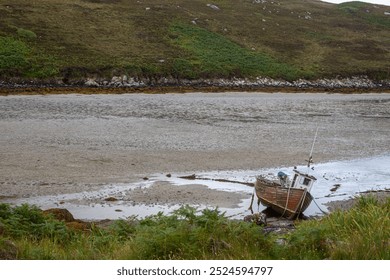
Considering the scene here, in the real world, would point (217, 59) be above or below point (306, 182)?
below

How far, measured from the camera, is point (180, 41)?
8700cm

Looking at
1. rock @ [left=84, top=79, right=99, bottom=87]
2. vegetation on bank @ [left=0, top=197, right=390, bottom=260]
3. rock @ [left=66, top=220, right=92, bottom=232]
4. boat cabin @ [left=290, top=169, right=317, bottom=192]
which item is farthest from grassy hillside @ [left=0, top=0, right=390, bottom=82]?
vegetation on bank @ [left=0, top=197, right=390, bottom=260]

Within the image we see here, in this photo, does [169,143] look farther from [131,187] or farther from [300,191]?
[300,191]

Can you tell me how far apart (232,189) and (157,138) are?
12370mm

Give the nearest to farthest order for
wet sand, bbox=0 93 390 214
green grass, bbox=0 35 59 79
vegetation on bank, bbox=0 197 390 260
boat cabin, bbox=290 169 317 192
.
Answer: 1. vegetation on bank, bbox=0 197 390 260
2. boat cabin, bbox=290 169 317 192
3. wet sand, bbox=0 93 390 214
4. green grass, bbox=0 35 59 79

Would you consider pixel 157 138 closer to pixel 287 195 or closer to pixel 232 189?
pixel 232 189

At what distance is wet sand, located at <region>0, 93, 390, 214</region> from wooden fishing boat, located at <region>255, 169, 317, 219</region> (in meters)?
1.13

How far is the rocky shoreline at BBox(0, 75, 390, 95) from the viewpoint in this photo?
6013 centimetres

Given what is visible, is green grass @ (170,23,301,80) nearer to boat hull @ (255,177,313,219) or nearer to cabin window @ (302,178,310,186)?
cabin window @ (302,178,310,186)

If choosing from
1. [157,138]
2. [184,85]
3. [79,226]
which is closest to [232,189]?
[79,226]

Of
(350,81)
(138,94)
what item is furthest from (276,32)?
(138,94)

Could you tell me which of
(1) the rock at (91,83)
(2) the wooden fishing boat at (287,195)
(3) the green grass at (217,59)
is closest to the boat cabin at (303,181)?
(2) the wooden fishing boat at (287,195)

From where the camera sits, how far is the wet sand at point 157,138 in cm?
2214

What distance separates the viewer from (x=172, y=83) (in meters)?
71.4
